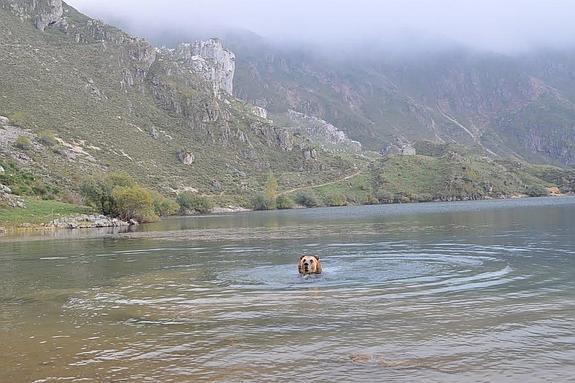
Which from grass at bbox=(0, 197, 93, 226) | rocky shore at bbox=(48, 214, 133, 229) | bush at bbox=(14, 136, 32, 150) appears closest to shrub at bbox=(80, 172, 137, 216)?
grass at bbox=(0, 197, 93, 226)

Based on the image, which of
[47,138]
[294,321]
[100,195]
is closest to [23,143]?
[47,138]

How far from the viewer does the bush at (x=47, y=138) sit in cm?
15800

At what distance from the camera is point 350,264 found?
120 feet

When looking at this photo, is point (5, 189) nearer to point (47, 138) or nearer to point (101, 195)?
point (101, 195)

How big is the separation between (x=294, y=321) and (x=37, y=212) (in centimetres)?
9330

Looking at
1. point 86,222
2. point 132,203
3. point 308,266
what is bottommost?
point 308,266

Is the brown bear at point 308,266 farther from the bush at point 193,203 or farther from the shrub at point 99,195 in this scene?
the bush at point 193,203

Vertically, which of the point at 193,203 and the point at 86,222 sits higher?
the point at 193,203

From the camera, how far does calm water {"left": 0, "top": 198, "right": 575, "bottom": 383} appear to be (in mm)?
13188

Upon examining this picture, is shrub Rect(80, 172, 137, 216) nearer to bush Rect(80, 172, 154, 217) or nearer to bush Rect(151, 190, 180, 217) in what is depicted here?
bush Rect(80, 172, 154, 217)

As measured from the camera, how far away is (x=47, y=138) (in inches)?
6289

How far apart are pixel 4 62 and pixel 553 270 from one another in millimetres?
187615

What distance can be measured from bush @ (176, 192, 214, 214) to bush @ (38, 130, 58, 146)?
128ft

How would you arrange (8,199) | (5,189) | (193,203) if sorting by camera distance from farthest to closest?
1. (193,203)
2. (5,189)
3. (8,199)
